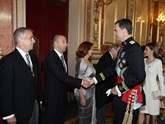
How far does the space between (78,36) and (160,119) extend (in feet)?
8.88

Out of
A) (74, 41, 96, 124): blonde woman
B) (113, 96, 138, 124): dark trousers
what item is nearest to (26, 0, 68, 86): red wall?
(74, 41, 96, 124): blonde woman

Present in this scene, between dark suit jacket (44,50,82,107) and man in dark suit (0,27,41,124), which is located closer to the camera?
man in dark suit (0,27,41,124)

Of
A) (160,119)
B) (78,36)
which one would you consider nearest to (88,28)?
(78,36)

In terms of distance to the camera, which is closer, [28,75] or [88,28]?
[28,75]

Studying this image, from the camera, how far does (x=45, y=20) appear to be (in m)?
3.99

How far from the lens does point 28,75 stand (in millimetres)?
1993

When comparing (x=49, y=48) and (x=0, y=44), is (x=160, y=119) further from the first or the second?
(x=0, y=44)

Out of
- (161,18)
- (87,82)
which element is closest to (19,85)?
(87,82)

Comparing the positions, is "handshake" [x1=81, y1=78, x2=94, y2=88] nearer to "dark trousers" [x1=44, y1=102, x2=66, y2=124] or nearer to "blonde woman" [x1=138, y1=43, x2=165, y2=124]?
"dark trousers" [x1=44, y1=102, x2=66, y2=124]

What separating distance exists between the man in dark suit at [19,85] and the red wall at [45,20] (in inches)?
66.7

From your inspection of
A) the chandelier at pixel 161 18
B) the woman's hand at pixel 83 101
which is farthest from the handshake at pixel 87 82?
the chandelier at pixel 161 18

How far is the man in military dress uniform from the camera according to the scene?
187 cm

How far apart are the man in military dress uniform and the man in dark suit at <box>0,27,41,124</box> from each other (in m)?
0.94

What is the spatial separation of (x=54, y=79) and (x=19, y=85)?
57 cm
